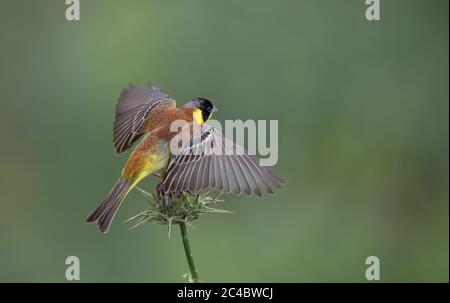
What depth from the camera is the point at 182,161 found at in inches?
212

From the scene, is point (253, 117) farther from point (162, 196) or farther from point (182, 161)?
point (162, 196)

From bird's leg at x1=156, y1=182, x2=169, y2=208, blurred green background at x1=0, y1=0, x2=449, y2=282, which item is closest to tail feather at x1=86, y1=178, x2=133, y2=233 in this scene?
bird's leg at x1=156, y1=182, x2=169, y2=208

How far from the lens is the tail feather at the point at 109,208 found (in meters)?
5.15

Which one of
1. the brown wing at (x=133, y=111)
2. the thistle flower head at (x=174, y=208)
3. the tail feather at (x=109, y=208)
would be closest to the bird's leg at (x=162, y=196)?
the thistle flower head at (x=174, y=208)

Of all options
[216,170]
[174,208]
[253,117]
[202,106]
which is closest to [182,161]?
[216,170]

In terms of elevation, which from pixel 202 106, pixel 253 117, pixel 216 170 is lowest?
Answer: pixel 216 170

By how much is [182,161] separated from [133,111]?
4.52 feet

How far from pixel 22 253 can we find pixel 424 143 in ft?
17.7

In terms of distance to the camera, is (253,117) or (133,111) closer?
(133,111)

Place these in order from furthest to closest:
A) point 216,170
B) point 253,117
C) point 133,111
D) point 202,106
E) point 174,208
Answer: point 253,117 → point 133,111 → point 202,106 → point 216,170 → point 174,208

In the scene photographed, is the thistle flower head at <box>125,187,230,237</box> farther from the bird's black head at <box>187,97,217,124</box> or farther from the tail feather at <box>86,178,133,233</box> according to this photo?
the bird's black head at <box>187,97,217,124</box>

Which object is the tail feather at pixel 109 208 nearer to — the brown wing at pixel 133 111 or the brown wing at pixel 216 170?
the brown wing at pixel 216 170

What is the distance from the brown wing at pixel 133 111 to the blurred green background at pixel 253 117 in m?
1.69

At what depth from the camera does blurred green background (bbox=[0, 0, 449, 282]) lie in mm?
8391
